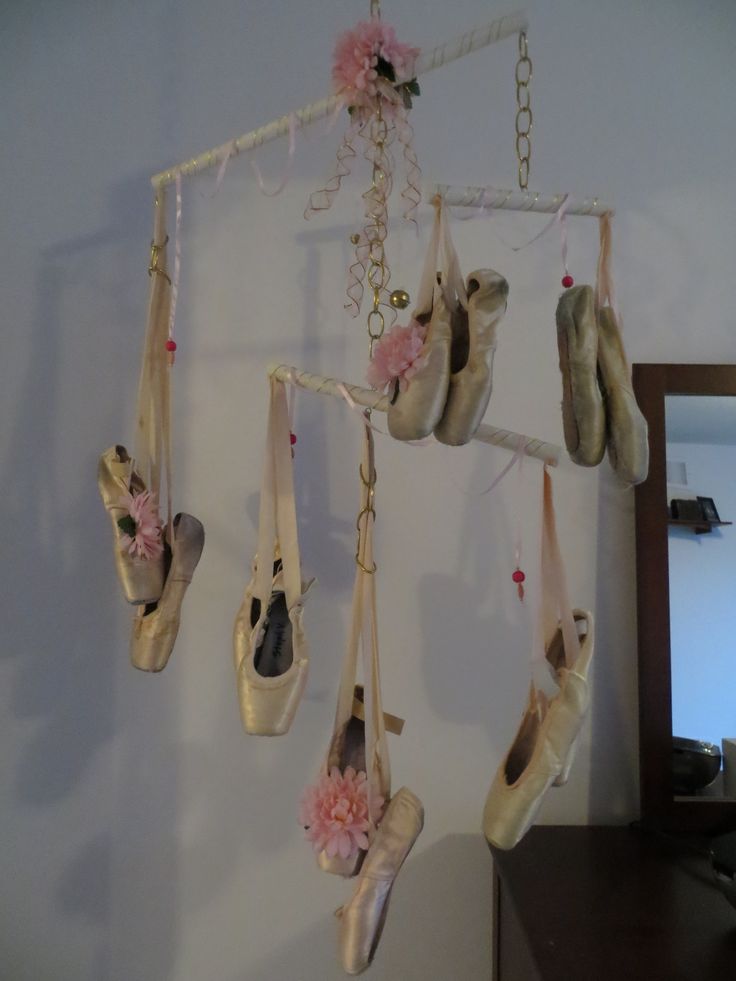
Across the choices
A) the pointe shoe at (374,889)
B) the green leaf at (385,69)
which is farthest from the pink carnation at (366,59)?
the pointe shoe at (374,889)

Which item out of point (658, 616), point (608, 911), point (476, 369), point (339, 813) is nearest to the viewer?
point (476, 369)

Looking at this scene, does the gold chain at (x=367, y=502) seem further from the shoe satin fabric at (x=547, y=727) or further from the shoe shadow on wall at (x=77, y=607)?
the shoe shadow on wall at (x=77, y=607)

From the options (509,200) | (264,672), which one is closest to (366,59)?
(509,200)

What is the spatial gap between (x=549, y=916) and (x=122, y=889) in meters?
0.63

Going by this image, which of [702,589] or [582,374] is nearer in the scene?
[582,374]

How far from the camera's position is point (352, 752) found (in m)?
0.67

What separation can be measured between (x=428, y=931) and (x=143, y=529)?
0.75 m

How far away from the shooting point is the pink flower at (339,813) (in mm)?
578

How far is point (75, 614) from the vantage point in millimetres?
920

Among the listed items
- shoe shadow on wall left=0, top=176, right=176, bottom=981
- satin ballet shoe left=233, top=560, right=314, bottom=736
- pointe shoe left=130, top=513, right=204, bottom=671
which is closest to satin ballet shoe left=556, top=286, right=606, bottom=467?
satin ballet shoe left=233, top=560, right=314, bottom=736

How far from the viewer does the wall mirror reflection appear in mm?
866

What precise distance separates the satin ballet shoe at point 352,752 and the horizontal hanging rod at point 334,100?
1.95 ft

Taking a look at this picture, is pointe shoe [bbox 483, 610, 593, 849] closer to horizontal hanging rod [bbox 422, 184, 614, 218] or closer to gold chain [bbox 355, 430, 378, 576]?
gold chain [bbox 355, 430, 378, 576]

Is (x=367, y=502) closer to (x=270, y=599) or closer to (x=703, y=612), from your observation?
(x=270, y=599)
